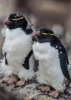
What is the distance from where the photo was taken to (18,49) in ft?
7.28

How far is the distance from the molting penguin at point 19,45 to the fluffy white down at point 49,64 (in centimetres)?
11

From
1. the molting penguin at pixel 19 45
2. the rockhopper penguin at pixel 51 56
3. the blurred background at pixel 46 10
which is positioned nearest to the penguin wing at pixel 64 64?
the rockhopper penguin at pixel 51 56

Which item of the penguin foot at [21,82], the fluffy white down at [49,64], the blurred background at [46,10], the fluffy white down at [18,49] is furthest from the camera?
the blurred background at [46,10]

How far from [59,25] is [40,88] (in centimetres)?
432

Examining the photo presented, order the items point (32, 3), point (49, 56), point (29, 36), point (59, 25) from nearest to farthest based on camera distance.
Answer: point (49, 56) → point (29, 36) → point (59, 25) → point (32, 3)

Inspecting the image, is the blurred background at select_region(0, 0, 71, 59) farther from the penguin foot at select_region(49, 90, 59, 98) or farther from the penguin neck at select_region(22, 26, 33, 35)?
the penguin foot at select_region(49, 90, 59, 98)

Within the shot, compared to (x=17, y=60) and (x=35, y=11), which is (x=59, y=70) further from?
(x=35, y=11)

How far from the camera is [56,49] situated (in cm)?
212

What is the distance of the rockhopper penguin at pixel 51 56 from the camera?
211cm

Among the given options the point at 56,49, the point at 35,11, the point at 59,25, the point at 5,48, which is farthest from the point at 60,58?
the point at 35,11

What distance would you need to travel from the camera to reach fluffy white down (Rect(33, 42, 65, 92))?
2104 mm

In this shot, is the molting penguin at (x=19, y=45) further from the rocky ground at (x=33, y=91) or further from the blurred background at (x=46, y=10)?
the blurred background at (x=46, y=10)

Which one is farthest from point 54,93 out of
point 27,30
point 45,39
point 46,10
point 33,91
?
point 46,10

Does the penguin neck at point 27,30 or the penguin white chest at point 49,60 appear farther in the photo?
the penguin neck at point 27,30
